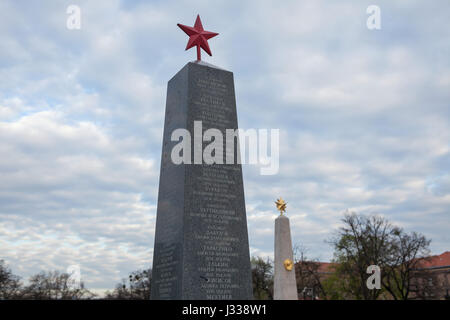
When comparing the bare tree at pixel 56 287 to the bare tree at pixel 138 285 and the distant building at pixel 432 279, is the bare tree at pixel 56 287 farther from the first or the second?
the distant building at pixel 432 279

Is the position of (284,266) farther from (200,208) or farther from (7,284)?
(7,284)

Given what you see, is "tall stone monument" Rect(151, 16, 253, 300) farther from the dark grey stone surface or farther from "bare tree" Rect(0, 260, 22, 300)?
"bare tree" Rect(0, 260, 22, 300)

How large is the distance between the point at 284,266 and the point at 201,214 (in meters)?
15.3

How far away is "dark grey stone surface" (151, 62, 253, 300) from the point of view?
10.7 meters

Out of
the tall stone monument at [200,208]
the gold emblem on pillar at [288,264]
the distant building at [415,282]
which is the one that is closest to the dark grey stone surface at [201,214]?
the tall stone monument at [200,208]

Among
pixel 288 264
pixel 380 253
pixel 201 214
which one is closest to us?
pixel 201 214

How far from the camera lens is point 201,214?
11.2 metres

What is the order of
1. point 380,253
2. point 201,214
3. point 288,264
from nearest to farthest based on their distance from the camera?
point 201,214, point 288,264, point 380,253

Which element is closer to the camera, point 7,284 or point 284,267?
point 284,267

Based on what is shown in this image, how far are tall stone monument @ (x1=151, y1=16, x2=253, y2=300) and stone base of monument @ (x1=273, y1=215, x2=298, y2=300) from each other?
14324 millimetres

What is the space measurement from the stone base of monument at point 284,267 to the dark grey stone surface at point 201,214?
14.3m

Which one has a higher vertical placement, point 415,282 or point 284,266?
point 284,266

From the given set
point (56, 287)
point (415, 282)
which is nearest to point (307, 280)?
point (415, 282)
